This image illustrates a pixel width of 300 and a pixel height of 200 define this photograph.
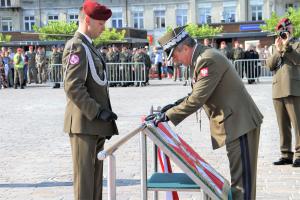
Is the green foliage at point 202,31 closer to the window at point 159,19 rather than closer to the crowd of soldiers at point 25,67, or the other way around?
the window at point 159,19

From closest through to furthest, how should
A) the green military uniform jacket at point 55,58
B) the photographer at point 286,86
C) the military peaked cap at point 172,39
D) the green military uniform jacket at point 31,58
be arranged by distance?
the military peaked cap at point 172,39, the photographer at point 286,86, the green military uniform jacket at point 55,58, the green military uniform jacket at point 31,58

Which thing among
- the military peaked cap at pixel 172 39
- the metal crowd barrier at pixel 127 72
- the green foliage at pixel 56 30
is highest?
the green foliage at pixel 56 30

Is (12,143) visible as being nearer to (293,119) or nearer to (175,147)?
(293,119)

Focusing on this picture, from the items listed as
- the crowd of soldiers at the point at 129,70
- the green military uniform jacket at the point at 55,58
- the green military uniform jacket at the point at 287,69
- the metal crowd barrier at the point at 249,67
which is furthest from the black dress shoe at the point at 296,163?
the green military uniform jacket at the point at 55,58

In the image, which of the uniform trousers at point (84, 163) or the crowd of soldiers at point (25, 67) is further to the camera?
the crowd of soldiers at point (25, 67)

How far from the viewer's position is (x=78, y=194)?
485cm

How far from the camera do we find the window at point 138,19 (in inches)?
2419

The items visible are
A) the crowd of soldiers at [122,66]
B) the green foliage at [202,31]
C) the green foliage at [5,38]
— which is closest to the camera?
the crowd of soldiers at [122,66]

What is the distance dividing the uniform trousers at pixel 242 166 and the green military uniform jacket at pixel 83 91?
43.4 inches

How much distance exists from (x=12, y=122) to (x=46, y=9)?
172 ft

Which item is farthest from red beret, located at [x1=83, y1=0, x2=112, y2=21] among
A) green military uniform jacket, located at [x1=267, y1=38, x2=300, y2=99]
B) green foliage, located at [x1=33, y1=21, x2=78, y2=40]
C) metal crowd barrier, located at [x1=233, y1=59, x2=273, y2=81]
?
green foliage, located at [x1=33, y1=21, x2=78, y2=40]

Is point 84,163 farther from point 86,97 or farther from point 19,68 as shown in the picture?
point 19,68

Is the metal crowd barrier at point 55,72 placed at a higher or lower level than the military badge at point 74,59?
lower

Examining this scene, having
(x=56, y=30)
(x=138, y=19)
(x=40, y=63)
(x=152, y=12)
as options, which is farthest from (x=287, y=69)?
(x=138, y=19)
